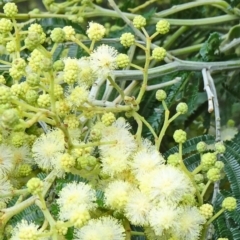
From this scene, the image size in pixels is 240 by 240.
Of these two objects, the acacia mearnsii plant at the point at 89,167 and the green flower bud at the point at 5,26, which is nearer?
the acacia mearnsii plant at the point at 89,167

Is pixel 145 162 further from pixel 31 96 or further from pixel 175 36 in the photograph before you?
pixel 175 36

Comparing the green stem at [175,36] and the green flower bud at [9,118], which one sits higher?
the green stem at [175,36]

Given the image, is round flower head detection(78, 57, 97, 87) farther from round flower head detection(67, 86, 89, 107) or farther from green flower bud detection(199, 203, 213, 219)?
green flower bud detection(199, 203, 213, 219)

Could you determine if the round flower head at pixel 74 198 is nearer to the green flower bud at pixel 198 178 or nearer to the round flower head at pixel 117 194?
the round flower head at pixel 117 194

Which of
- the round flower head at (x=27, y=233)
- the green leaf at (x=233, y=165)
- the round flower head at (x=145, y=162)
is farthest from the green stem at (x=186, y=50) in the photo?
the round flower head at (x=27, y=233)

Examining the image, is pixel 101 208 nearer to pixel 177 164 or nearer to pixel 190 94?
pixel 177 164

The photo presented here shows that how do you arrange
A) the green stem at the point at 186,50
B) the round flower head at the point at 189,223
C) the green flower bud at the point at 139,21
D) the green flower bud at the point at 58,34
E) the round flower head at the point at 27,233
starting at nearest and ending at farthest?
the round flower head at the point at 27,233 → the round flower head at the point at 189,223 → the green flower bud at the point at 58,34 → the green flower bud at the point at 139,21 → the green stem at the point at 186,50

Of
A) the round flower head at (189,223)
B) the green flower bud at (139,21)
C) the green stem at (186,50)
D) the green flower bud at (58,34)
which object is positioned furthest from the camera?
the green stem at (186,50)
